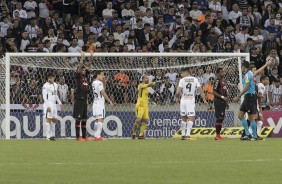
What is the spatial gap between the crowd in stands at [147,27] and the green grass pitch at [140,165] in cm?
933

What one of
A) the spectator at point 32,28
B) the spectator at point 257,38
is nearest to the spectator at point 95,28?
the spectator at point 32,28

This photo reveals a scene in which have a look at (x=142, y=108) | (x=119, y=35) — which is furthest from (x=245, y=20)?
(x=142, y=108)

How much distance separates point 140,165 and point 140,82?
44.6ft

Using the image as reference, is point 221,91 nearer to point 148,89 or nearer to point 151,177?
point 148,89

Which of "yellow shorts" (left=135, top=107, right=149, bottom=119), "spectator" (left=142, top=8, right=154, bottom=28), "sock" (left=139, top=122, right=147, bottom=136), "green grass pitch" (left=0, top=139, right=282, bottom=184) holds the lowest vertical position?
"green grass pitch" (left=0, top=139, right=282, bottom=184)

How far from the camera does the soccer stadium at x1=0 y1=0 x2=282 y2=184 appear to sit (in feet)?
67.8

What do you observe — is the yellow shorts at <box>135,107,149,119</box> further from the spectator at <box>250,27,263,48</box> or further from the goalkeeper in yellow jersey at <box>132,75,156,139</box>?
the spectator at <box>250,27,263,48</box>

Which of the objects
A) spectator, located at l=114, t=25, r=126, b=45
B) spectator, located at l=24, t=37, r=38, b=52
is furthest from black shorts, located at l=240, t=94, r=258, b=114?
spectator, located at l=114, t=25, r=126, b=45

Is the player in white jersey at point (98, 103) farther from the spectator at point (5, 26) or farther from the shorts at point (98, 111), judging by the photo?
the spectator at point (5, 26)

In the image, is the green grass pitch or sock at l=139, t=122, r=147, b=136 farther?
sock at l=139, t=122, r=147, b=136

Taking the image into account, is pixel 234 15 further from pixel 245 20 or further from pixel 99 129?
pixel 99 129

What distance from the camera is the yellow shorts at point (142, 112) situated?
87.1 ft

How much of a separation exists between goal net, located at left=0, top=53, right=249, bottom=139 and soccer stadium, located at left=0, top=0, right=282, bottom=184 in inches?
1.3

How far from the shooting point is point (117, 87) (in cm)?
2806
